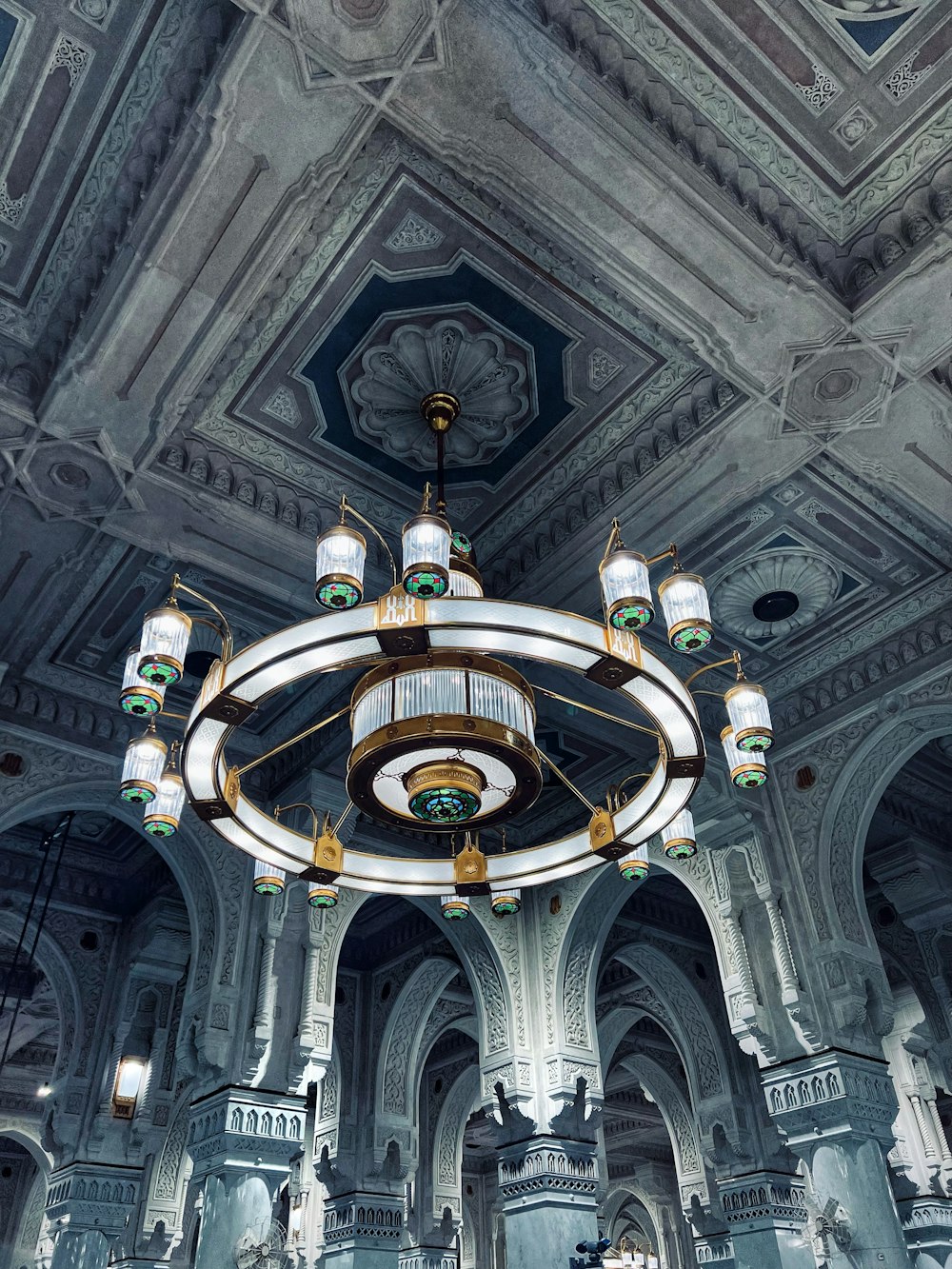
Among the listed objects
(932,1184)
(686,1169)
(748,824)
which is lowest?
(932,1184)

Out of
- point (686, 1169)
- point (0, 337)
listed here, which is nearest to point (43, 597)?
point (0, 337)

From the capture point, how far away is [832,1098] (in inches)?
240

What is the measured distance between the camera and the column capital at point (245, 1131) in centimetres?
619

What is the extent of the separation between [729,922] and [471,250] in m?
4.99

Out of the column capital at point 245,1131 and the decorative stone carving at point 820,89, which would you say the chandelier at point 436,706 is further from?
the column capital at point 245,1131

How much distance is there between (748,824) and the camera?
285 inches

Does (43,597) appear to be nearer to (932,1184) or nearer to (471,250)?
(471,250)

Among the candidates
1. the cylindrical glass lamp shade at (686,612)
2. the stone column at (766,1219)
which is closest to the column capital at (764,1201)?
the stone column at (766,1219)

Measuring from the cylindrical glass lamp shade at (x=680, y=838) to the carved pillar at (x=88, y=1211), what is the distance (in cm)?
715

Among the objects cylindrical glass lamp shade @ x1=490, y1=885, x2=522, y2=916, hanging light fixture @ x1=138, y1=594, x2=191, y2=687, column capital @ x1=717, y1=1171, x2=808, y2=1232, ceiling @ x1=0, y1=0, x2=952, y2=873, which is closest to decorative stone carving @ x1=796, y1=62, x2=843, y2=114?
ceiling @ x1=0, y1=0, x2=952, y2=873

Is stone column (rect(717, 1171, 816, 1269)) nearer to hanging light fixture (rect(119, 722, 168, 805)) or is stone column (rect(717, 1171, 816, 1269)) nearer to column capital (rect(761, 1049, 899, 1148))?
column capital (rect(761, 1049, 899, 1148))

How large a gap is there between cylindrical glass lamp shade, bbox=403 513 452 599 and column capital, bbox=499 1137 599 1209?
5.87 metres

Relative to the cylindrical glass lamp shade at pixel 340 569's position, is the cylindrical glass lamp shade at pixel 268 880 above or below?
below

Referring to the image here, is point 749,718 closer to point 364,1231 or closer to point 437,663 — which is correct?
point 437,663
